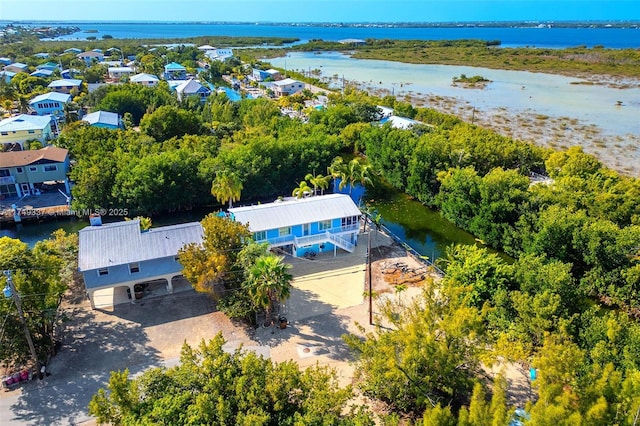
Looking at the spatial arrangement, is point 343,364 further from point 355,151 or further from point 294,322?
point 355,151

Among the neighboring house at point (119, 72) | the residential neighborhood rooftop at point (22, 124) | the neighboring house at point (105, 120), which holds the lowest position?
the neighboring house at point (105, 120)

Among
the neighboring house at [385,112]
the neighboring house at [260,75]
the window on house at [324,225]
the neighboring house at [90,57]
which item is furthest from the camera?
the neighboring house at [90,57]

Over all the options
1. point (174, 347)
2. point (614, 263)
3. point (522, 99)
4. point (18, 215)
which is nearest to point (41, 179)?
point (18, 215)

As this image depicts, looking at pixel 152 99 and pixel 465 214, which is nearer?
pixel 465 214

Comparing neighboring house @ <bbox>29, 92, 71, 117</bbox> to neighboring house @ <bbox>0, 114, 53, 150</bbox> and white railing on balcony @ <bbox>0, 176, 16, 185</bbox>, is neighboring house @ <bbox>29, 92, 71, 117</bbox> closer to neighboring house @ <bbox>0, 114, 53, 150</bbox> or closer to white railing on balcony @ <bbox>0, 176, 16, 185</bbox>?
neighboring house @ <bbox>0, 114, 53, 150</bbox>

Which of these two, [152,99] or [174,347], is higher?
[152,99]

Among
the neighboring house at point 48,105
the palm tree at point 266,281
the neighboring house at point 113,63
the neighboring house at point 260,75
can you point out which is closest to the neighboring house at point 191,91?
the neighboring house at point 48,105

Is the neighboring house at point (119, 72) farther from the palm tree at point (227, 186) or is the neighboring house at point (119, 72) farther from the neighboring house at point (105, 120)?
the palm tree at point (227, 186)
